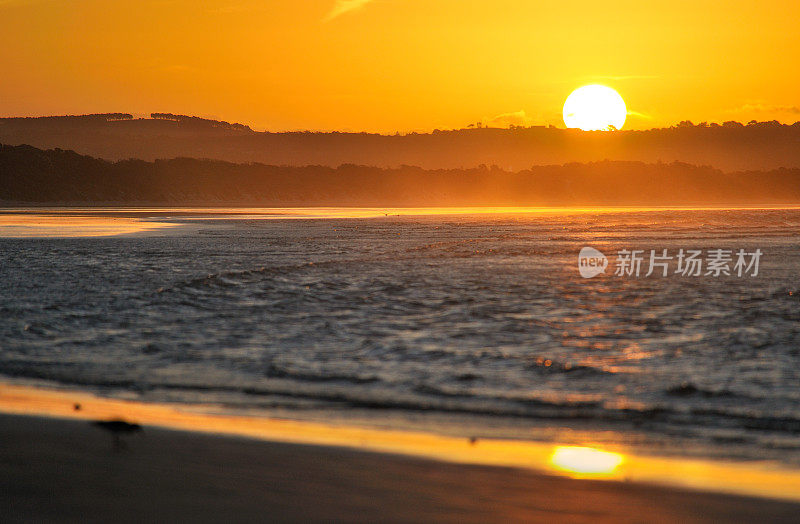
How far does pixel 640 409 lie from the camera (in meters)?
7.29

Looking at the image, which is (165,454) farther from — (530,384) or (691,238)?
(691,238)

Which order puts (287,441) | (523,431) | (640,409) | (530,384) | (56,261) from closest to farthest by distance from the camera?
1. (287,441)
2. (523,431)
3. (640,409)
4. (530,384)
5. (56,261)

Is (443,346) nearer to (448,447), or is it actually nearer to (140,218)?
(448,447)

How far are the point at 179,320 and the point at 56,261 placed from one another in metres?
11.0

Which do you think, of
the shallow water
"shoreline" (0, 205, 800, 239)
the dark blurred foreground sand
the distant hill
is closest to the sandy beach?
the dark blurred foreground sand

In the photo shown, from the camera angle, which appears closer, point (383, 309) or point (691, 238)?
point (383, 309)

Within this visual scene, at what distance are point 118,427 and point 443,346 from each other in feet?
14.9

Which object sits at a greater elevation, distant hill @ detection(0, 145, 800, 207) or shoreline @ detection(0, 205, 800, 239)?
distant hill @ detection(0, 145, 800, 207)

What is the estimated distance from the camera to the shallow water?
7.15m

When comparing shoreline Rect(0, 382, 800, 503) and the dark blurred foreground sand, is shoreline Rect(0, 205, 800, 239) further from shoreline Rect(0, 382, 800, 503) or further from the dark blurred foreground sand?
the dark blurred foreground sand

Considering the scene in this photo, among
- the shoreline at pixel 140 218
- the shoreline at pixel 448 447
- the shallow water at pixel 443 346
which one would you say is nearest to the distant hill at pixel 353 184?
the shoreline at pixel 140 218

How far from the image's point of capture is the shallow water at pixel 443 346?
715cm

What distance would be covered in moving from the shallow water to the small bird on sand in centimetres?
108

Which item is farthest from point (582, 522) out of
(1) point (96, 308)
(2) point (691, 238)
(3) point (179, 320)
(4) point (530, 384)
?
(2) point (691, 238)
